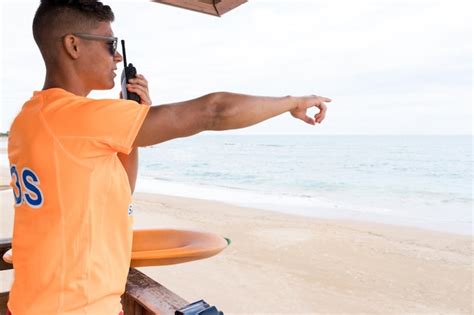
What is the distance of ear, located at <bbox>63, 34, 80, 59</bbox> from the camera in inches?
42.1

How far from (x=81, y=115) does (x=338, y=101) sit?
60.6 metres

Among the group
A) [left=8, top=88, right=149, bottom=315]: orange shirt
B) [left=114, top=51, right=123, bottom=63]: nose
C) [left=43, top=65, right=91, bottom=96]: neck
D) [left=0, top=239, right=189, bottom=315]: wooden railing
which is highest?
[left=114, top=51, right=123, bottom=63]: nose

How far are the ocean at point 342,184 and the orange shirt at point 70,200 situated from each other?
12.7 meters

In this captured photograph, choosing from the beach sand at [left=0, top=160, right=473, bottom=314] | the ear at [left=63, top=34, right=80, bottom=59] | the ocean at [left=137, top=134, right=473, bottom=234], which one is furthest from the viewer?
the ocean at [left=137, top=134, right=473, bottom=234]

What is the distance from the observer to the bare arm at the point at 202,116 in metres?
0.99

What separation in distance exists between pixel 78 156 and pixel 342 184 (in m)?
24.1

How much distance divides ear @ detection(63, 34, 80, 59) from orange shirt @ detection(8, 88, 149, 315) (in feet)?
0.35

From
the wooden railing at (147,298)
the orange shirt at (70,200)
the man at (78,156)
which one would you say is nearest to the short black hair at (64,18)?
the man at (78,156)

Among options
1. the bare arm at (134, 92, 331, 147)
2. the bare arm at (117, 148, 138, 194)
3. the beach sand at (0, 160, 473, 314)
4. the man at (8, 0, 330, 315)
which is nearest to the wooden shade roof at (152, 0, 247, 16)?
the bare arm at (117, 148, 138, 194)

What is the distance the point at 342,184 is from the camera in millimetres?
24406

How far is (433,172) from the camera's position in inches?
1174

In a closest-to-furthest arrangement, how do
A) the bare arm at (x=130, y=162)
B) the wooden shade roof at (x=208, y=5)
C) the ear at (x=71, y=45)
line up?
1. the ear at (x=71, y=45)
2. the bare arm at (x=130, y=162)
3. the wooden shade roof at (x=208, y=5)

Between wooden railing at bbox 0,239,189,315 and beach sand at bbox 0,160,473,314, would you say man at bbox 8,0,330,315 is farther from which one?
beach sand at bbox 0,160,473,314

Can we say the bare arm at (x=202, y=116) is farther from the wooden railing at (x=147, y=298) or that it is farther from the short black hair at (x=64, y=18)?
the wooden railing at (x=147, y=298)
